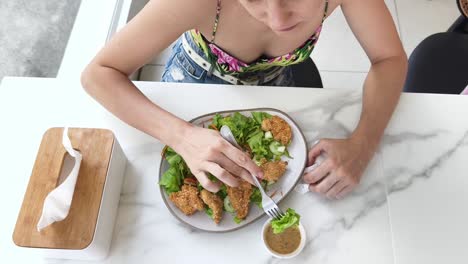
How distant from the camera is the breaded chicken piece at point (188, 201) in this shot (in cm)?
82

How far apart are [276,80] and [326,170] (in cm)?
40

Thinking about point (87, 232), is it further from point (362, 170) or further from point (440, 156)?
point (440, 156)

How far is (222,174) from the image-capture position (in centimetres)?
79

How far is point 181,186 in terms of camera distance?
843 mm

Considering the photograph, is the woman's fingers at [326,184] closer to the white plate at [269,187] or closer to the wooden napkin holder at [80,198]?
the white plate at [269,187]

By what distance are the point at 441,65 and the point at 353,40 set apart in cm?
68

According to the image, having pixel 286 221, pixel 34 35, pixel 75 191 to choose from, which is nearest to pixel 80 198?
pixel 75 191

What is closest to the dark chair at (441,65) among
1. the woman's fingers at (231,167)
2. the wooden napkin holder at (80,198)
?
the woman's fingers at (231,167)

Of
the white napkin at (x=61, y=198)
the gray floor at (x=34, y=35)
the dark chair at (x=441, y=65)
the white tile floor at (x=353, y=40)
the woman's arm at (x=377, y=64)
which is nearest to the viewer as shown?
the white napkin at (x=61, y=198)

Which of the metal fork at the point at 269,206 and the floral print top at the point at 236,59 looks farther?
the floral print top at the point at 236,59

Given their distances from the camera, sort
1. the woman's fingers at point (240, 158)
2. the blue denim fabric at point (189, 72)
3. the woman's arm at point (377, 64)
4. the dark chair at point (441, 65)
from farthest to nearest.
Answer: the dark chair at point (441, 65) < the blue denim fabric at point (189, 72) < the woman's arm at point (377, 64) < the woman's fingers at point (240, 158)

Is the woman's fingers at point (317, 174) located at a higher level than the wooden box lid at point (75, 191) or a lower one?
lower

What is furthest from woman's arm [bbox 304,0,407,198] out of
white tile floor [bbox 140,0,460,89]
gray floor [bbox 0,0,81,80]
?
gray floor [bbox 0,0,81,80]

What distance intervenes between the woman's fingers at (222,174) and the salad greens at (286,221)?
11 cm
